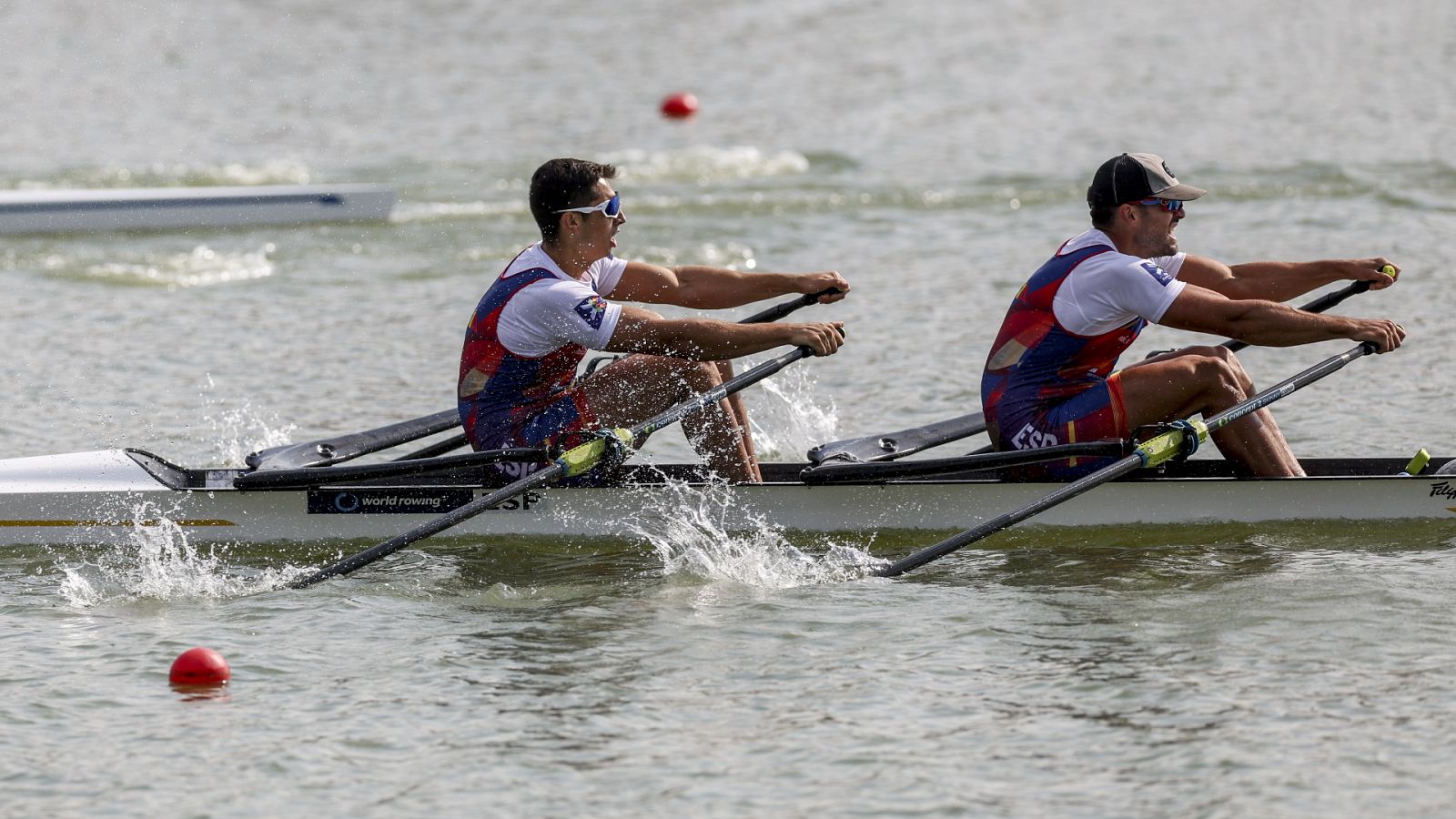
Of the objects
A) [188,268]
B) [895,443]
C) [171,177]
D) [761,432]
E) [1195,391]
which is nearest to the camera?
[1195,391]

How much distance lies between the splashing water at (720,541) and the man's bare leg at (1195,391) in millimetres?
1208

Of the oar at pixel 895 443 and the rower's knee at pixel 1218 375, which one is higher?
the rower's knee at pixel 1218 375

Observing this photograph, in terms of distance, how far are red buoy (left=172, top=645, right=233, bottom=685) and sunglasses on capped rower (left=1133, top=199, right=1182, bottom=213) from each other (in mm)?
3803

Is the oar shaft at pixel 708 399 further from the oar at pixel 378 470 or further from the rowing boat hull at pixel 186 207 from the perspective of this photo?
the rowing boat hull at pixel 186 207

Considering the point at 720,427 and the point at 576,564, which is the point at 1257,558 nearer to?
the point at 720,427

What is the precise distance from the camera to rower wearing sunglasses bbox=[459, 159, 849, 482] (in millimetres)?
7070

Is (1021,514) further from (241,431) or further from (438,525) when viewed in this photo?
(241,431)

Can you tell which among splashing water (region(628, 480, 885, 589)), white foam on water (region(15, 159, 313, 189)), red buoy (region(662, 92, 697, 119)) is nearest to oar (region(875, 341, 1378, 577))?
splashing water (region(628, 480, 885, 589))

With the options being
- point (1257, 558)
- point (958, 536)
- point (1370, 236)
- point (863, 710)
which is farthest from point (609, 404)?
point (1370, 236)

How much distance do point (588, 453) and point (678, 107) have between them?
1411 centimetres

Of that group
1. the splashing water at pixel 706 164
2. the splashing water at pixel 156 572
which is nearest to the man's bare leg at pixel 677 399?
the splashing water at pixel 156 572

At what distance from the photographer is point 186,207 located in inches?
607

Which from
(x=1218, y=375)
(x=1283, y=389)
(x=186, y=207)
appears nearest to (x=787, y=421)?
(x=1218, y=375)

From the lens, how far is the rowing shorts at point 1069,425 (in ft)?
23.5
